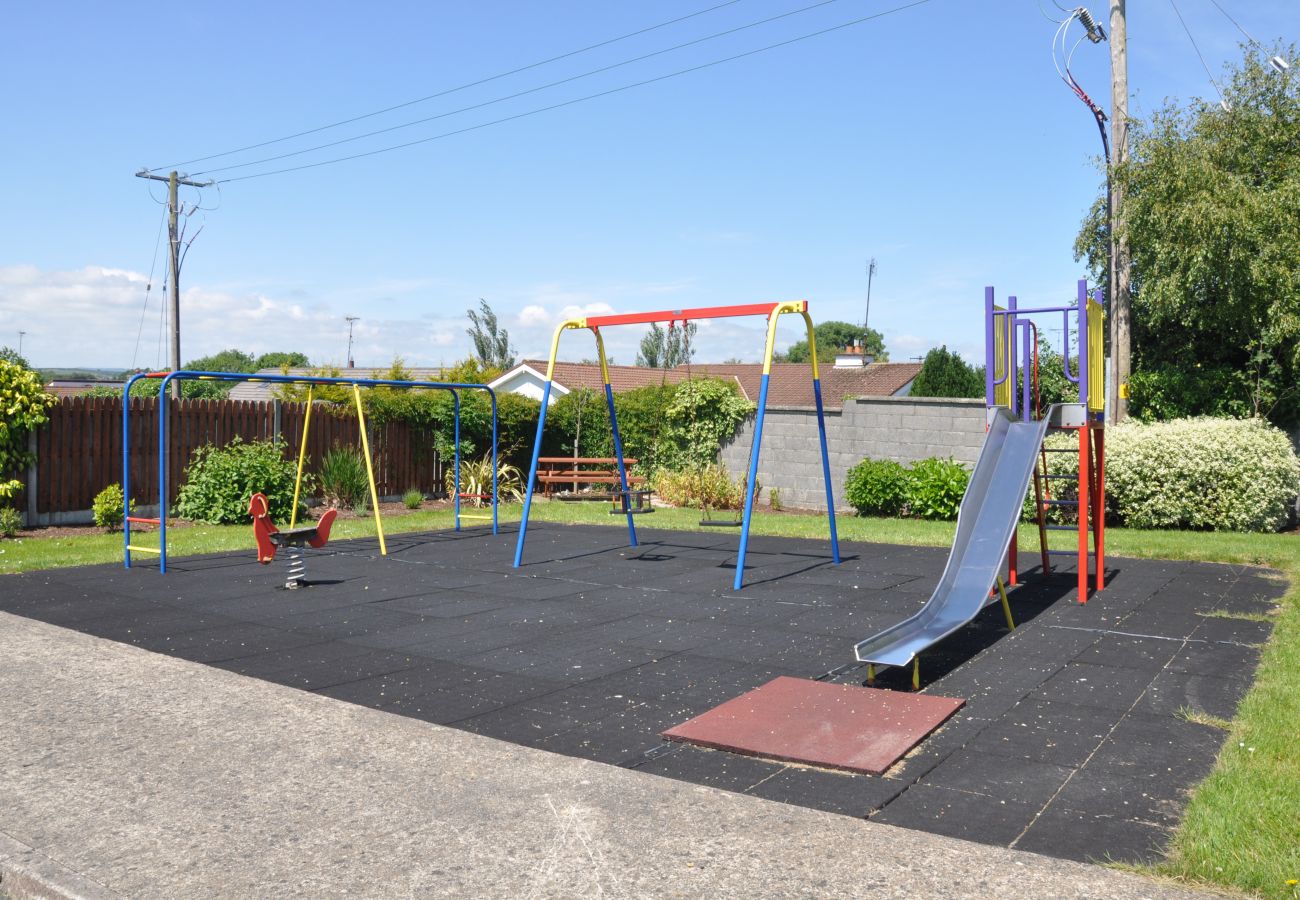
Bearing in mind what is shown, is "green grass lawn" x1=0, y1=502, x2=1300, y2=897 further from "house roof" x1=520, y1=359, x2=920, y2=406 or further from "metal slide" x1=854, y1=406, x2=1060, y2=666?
"house roof" x1=520, y1=359, x2=920, y2=406

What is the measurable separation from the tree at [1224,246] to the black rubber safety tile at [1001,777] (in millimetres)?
11871

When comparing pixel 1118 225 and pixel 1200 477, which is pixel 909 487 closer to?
pixel 1200 477

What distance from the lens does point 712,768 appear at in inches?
187

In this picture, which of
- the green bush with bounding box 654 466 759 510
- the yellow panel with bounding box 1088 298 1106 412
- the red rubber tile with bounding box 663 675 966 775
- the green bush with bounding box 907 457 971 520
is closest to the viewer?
the red rubber tile with bounding box 663 675 966 775

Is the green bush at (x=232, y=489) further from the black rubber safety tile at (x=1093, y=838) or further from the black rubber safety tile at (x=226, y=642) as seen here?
the black rubber safety tile at (x=1093, y=838)

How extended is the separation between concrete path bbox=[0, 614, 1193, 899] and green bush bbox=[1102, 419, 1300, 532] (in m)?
11.4

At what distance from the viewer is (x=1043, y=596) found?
9.13 metres

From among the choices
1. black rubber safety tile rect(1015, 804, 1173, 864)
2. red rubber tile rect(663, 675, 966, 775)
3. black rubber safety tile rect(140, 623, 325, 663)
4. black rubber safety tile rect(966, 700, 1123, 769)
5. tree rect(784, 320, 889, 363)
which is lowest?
black rubber safety tile rect(1015, 804, 1173, 864)

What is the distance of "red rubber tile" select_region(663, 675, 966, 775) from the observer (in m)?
4.85

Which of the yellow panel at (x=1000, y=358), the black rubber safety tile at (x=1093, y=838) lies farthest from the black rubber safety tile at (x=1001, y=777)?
the yellow panel at (x=1000, y=358)

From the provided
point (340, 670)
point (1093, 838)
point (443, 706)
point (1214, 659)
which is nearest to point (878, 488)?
point (1214, 659)

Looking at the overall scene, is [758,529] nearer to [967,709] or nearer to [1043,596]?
[1043,596]

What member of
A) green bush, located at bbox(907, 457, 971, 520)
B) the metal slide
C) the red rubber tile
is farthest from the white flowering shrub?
the red rubber tile

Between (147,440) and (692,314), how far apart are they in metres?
9.65
